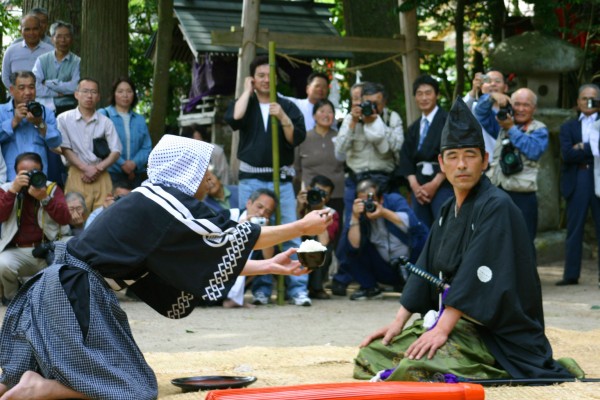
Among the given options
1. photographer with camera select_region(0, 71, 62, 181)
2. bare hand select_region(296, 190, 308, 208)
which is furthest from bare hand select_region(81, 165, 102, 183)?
bare hand select_region(296, 190, 308, 208)

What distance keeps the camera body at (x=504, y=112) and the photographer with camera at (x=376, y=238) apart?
1007 millimetres

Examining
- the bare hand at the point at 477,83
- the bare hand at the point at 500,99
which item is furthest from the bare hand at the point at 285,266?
the bare hand at the point at 477,83

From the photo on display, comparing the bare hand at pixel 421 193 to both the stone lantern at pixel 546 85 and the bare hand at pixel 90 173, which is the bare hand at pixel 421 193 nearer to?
the stone lantern at pixel 546 85

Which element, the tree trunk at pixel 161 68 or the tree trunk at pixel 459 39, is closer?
the tree trunk at pixel 161 68

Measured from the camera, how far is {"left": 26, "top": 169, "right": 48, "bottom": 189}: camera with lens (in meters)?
7.25

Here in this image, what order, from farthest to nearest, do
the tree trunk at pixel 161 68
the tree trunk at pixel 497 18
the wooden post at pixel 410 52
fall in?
1. the tree trunk at pixel 497 18
2. the tree trunk at pixel 161 68
3. the wooden post at pixel 410 52

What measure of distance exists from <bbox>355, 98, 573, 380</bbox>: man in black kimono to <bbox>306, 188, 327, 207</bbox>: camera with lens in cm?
324

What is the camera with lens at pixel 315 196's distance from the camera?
7785 mm

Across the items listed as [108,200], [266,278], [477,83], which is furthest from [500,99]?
[108,200]

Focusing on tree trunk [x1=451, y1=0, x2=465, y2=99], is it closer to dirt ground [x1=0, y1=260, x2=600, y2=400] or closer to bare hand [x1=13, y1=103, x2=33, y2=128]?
dirt ground [x1=0, y1=260, x2=600, y2=400]

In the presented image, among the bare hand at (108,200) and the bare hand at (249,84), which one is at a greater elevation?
the bare hand at (249,84)

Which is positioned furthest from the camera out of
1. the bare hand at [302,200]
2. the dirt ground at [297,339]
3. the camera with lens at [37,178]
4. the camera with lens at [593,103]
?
the camera with lens at [593,103]

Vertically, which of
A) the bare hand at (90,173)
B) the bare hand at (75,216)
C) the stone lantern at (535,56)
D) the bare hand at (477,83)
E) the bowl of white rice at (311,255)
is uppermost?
the stone lantern at (535,56)

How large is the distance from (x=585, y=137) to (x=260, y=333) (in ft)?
12.0
